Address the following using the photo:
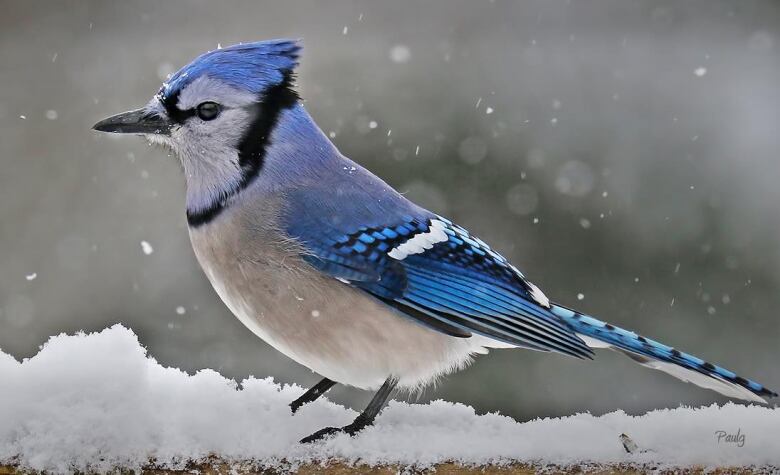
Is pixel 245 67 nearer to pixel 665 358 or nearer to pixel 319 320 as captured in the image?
pixel 319 320

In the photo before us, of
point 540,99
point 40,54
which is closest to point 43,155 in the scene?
point 40,54

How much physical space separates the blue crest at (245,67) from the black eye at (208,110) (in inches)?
2.4

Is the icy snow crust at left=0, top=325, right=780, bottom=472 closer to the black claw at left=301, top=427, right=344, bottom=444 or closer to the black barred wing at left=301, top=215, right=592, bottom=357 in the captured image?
the black claw at left=301, top=427, right=344, bottom=444

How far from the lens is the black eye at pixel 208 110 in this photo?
2320 mm

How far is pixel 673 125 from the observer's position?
13.6ft

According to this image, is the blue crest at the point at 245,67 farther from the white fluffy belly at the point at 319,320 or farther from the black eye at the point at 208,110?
the white fluffy belly at the point at 319,320

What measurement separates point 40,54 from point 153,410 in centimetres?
308

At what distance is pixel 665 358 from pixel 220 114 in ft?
3.81

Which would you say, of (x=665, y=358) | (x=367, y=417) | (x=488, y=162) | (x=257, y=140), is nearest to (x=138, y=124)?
(x=257, y=140)

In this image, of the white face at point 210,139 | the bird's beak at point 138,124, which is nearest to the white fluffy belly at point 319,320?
the white face at point 210,139

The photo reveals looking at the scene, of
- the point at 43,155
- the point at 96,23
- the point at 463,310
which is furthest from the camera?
the point at 96,23

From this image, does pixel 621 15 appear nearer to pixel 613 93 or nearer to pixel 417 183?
pixel 613 93

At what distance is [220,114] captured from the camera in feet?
7.66

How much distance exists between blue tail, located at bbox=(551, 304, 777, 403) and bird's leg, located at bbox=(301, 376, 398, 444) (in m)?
0.45
